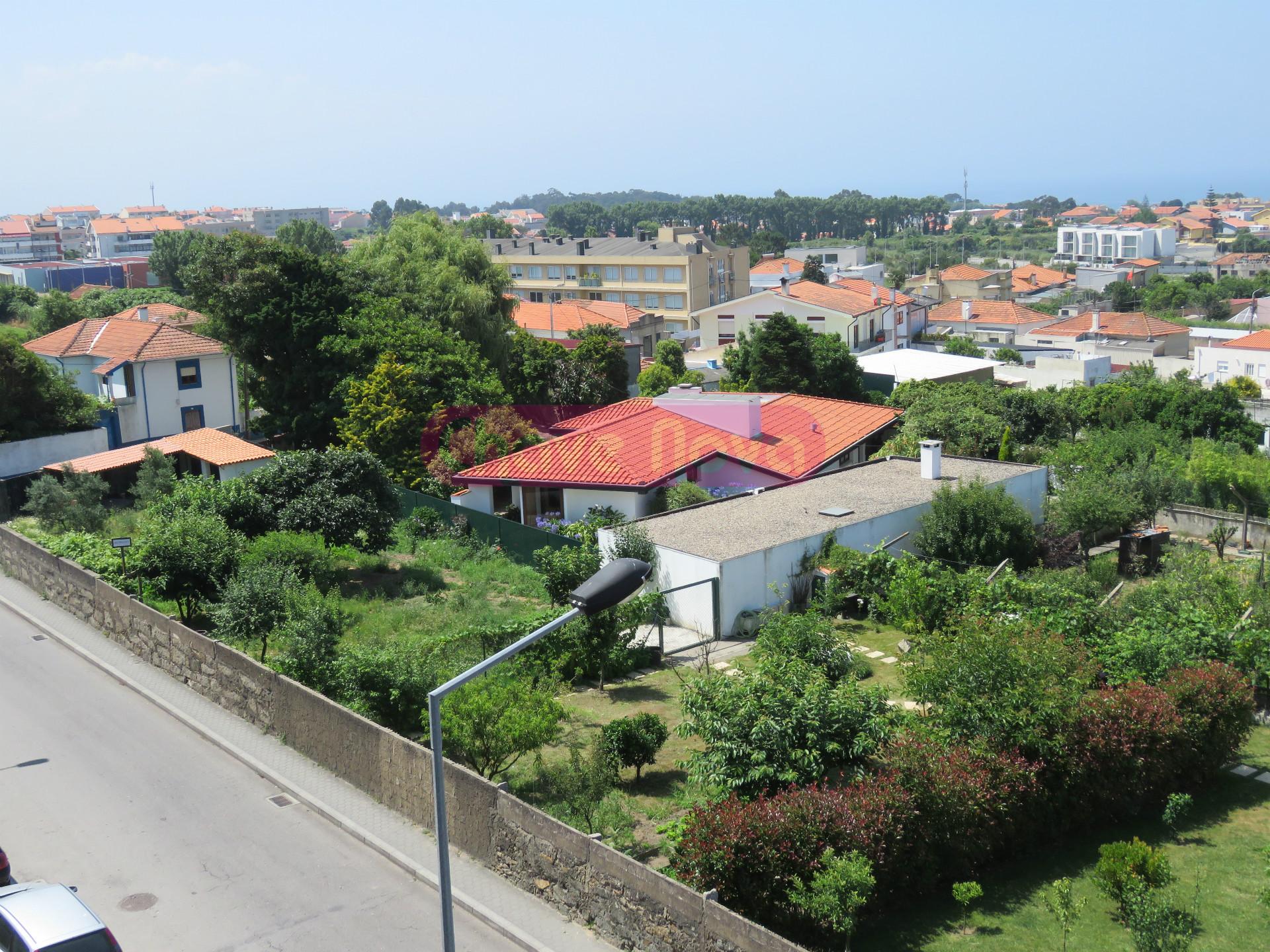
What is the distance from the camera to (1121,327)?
7406 cm

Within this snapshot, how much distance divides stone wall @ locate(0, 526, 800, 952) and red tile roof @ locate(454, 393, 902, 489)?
11583 millimetres

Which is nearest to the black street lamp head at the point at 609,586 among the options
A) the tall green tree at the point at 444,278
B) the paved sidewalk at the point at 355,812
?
the paved sidewalk at the point at 355,812

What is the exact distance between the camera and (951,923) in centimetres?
1226

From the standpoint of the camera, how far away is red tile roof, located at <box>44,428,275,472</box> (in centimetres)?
3516

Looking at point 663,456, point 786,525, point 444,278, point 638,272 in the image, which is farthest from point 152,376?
point 638,272

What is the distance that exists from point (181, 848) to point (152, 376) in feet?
104

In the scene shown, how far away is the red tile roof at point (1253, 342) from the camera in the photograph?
6069 centimetres

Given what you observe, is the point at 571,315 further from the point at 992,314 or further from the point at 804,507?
the point at 804,507

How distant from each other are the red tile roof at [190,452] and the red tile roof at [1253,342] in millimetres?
51203

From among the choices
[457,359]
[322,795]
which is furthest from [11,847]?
[457,359]

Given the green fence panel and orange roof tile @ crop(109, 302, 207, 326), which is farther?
orange roof tile @ crop(109, 302, 207, 326)

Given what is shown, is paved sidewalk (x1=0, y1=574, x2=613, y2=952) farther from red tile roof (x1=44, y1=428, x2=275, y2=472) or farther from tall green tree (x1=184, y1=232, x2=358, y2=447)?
tall green tree (x1=184, y1=232, x2=358, y2=447)

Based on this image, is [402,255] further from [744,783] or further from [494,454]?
[744,783]

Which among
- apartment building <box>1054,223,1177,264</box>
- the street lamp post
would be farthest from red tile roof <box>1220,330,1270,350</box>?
apartment building <box>1054,223,1177,264</box>
